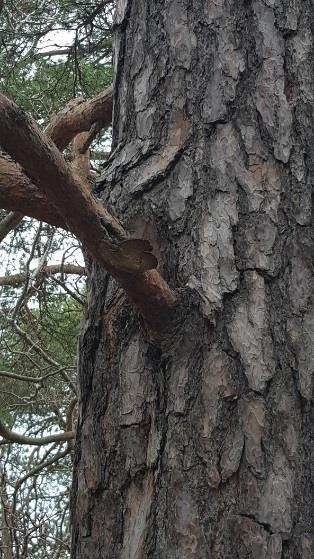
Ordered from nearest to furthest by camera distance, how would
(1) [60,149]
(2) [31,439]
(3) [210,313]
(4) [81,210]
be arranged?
(4) [81,210], (3) [210,313], (1) [60,149], (2) [31,439]

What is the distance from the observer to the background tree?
81cm

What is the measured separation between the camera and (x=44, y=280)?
128 inches

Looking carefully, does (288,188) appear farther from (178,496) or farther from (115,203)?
(178,496)

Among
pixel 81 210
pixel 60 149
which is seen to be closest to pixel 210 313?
pixel 81 210

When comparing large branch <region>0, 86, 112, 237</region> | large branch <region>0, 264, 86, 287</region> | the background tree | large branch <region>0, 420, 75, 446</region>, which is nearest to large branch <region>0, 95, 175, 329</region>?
the background tree

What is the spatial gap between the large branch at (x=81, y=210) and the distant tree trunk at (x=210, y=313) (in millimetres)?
80

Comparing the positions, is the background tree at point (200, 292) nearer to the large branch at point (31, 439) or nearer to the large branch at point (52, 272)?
the large branch at point (31, 439)

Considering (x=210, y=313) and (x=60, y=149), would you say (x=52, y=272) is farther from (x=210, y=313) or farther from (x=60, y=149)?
(x=210, y=313)

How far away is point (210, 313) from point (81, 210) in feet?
0.70

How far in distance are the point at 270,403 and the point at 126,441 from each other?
0.60 feet

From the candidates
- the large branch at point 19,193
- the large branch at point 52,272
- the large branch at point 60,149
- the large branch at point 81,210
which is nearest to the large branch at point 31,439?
the large branch at point 60,149

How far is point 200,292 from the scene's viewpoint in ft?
3.00

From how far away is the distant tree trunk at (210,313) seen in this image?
82 centimetres

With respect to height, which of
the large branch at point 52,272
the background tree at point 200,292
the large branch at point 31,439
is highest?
the large branch at point 52,272
